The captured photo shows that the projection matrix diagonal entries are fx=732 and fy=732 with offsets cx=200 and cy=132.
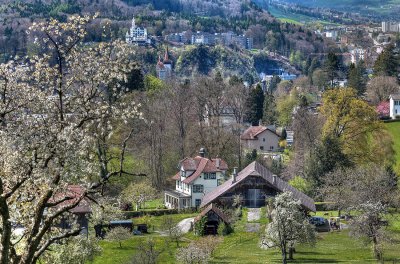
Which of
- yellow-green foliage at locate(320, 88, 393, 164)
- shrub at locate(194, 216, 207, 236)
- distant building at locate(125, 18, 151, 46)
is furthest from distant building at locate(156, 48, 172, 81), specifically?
shrub at locate(194, 216, 207, 236)

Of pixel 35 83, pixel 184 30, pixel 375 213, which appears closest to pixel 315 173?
pixel 375 213

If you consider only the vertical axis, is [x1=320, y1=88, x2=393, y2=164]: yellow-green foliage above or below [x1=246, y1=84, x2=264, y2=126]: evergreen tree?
above

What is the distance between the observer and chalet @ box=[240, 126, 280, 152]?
244 feet

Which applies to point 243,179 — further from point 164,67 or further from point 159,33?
point 159,33

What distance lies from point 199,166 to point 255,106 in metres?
32.7

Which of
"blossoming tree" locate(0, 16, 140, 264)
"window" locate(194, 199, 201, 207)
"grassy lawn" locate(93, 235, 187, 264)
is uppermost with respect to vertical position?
"blossoming tree" locate(0, 16, 140, 264)

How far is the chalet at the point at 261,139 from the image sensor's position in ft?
244

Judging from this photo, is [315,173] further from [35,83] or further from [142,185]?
[35,83]

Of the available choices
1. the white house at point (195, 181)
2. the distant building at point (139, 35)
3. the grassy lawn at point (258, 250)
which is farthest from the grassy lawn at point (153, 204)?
the distant building at point (139, 35)

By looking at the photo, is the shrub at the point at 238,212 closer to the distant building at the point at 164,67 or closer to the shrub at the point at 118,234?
the shrub at the point at 118,234

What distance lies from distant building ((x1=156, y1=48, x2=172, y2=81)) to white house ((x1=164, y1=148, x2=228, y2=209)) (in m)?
72.9

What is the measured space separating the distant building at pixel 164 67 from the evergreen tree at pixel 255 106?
41.5 meters

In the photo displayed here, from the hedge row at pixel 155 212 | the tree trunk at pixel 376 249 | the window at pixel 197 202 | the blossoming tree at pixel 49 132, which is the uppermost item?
the blossoming tree at pixel 49 132

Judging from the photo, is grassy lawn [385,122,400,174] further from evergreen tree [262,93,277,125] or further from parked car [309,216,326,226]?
parked car [309,216,326,226]
